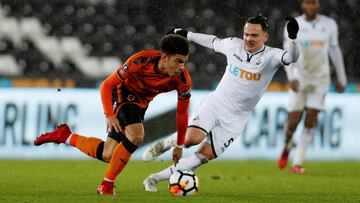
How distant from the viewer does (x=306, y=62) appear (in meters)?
11.9

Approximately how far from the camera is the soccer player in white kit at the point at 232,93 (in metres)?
8.65

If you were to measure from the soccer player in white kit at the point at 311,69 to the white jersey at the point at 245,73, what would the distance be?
9.59ft

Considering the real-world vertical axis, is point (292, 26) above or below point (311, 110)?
above

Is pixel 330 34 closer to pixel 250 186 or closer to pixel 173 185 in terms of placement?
pixel 250 186

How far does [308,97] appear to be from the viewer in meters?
11.9

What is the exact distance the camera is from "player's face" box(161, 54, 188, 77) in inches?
297

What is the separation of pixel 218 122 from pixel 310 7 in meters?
3.37

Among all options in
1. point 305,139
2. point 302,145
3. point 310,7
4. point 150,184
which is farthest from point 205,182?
point 310,7

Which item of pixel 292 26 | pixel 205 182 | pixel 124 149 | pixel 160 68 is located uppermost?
pixel 292 26

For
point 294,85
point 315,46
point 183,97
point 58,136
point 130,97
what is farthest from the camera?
Answer: point 315,46

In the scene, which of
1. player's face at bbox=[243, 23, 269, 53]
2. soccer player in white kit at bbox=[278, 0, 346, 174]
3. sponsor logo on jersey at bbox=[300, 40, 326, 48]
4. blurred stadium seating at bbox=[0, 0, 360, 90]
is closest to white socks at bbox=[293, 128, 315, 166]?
soccer player in white kit at bbox=[278, 0, 346, 174]

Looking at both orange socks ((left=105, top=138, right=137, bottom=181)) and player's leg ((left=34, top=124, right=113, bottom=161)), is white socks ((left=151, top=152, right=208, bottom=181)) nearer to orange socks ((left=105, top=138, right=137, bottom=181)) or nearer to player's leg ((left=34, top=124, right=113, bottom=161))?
player's leg ((left=34, top=124, right=113, bottom=161))

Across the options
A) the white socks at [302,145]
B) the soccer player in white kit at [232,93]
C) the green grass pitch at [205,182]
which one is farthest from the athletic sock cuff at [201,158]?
the white socks at [302,145]

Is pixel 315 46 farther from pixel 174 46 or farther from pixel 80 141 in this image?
pixel 174 46
